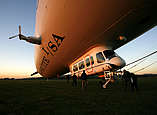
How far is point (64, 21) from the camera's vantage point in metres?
5.43

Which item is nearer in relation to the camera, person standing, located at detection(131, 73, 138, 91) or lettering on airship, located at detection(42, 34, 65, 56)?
person standing, located at detection(131, 73, 138, 91)

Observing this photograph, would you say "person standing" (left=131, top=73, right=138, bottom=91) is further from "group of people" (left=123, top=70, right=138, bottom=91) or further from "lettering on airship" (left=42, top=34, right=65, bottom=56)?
"lettering on airship" (left=42, top=34, right=65, bottom=56)

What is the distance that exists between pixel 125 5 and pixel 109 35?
83.7 inches

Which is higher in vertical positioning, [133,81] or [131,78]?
[131,78]

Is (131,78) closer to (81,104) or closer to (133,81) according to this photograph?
(133,81)

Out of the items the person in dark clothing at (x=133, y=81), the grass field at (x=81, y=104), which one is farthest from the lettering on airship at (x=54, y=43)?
the person in dark clothing at (x=133, y=81)

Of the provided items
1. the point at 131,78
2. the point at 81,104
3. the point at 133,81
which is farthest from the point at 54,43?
the point at 133,81

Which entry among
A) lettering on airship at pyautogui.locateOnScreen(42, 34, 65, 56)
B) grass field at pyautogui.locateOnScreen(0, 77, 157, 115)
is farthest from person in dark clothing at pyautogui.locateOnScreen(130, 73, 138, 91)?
lettering on airship at pyautogui.locateOnScreen(42, 34, 65, 56)

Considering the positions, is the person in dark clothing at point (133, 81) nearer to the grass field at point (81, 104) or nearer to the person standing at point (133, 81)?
the person standing at point (133, 81)

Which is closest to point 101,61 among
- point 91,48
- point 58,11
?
point 91,48

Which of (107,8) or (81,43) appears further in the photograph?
(81,43)

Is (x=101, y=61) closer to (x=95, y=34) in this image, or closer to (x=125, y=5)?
(x=95, y=34)

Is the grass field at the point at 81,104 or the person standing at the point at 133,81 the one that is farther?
the person standing at the point at 133,81

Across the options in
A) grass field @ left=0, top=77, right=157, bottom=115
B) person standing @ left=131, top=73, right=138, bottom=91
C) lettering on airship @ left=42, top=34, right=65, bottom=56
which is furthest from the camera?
lettering on airship @ left=42, top=34, right=65, bottom=56
